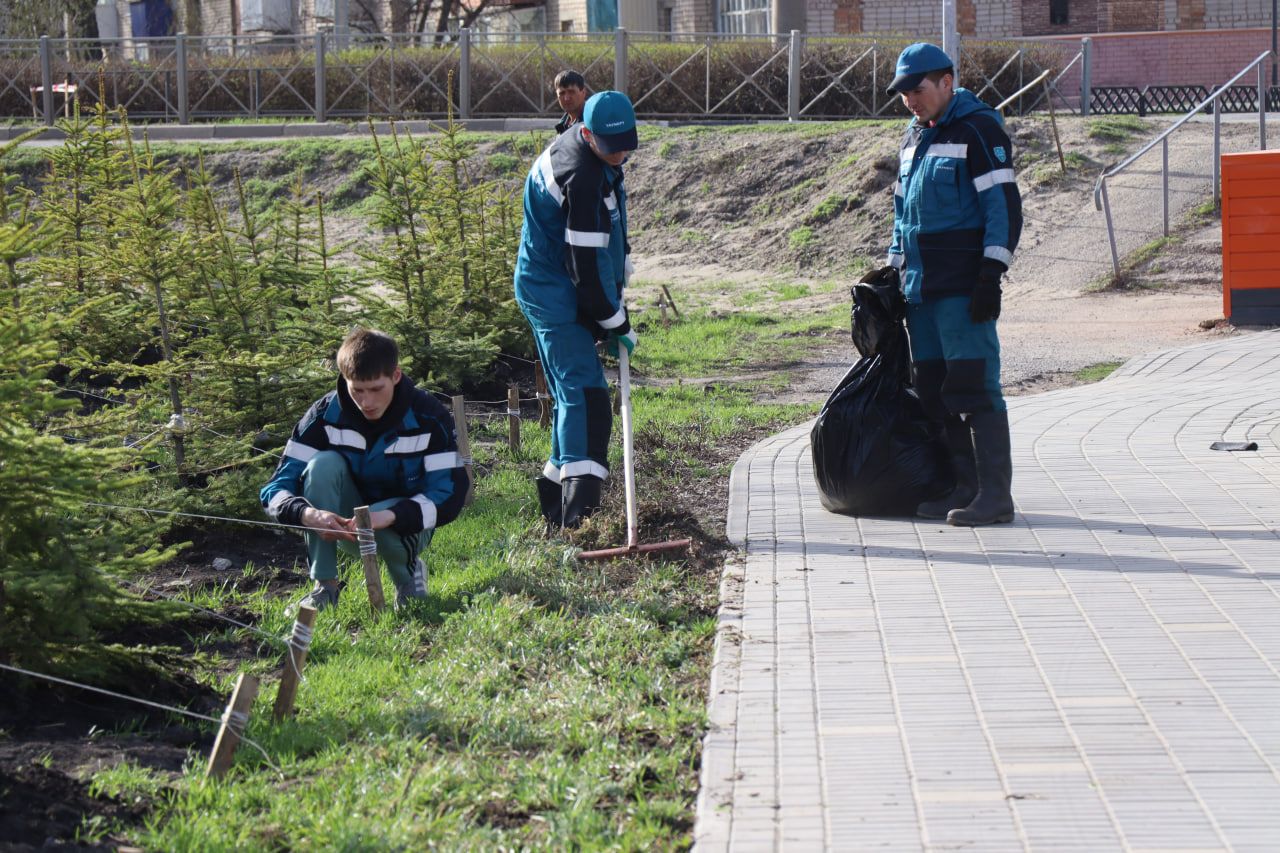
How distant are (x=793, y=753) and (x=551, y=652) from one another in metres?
1.18

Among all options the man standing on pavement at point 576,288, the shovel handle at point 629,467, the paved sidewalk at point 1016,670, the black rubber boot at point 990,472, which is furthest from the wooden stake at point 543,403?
the black rubber boot at point 990,472

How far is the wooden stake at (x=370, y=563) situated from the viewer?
16.8ft

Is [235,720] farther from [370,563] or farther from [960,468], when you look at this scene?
[960,468]

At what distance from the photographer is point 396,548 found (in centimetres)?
537

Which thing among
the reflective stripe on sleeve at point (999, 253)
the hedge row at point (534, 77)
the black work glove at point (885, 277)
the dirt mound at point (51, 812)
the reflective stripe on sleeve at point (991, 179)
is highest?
the hedge row at point (534, 77)

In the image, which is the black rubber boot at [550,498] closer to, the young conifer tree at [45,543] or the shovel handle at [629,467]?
the shovel handle at [629,467]

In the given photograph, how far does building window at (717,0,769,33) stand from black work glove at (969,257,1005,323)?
31.1 meters

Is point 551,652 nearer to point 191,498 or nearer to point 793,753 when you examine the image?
point 793,753

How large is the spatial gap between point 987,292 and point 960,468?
86cm

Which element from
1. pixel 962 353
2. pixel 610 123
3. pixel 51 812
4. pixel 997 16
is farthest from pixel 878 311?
pixel 997 16

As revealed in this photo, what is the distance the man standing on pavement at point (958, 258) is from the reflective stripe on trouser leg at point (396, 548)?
7.47ft

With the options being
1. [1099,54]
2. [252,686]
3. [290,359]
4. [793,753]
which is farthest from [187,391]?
[1099,54]

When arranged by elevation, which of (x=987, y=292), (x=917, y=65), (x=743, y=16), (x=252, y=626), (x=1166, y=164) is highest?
(x=743, y=16)

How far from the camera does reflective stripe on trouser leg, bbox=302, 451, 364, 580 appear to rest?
5.30m
